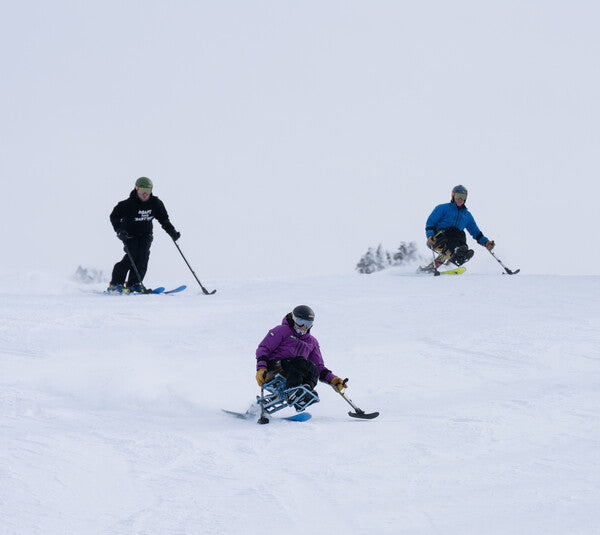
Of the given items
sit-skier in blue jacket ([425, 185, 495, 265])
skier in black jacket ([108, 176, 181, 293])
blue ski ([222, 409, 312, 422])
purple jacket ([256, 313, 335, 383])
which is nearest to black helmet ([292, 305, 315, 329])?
purple jacket ([256, 313, 335, 383])

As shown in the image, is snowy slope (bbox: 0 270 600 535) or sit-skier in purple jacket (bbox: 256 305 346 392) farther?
sit-skier in purple jacket (bbox: 256 305 346 392)

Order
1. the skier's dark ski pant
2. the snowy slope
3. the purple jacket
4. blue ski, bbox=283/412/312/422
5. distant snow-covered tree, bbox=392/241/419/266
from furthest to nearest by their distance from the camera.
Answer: distant snow-covered tree, bbox=392/241/419/266, the skier's dark ski pant, the purple jacket, blue ski, bbox=283/412/312/422, the snowy slope

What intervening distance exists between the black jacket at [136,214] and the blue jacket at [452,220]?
5.46 meters

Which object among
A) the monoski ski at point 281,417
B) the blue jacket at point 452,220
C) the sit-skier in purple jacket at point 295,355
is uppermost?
the blue jacket at point 452,220

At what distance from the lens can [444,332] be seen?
8.77m

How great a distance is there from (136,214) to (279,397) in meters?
6.80

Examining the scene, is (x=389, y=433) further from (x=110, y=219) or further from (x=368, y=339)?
(x=110, y=219)

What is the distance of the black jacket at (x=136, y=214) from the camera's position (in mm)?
11852

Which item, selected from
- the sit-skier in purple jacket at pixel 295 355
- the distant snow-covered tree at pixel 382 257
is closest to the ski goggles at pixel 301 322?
the sit-skier in purple jacket at pixel 295 355

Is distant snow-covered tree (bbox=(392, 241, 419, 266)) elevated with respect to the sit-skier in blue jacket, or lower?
lower

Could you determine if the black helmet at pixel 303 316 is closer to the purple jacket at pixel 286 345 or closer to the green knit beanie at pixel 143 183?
the purple jacket at pixel 286 345

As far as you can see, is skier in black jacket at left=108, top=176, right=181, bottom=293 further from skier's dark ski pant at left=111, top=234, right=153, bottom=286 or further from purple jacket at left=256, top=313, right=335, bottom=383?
purple jacket at left=256, top=313, right=335, bottom=383

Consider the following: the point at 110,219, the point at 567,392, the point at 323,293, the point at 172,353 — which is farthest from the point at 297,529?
the point at 110,219

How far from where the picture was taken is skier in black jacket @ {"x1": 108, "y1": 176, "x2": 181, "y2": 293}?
1184 centimetres
